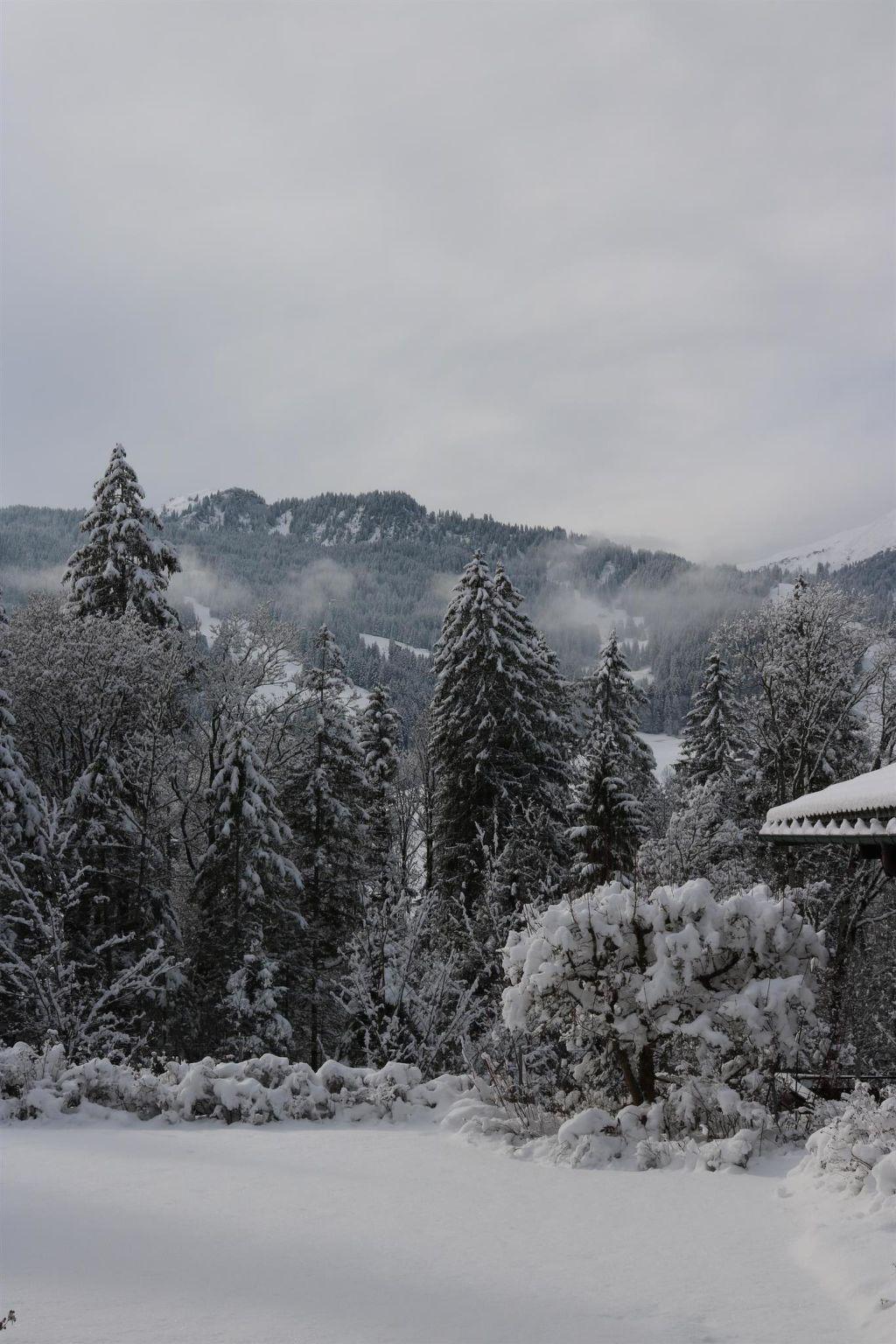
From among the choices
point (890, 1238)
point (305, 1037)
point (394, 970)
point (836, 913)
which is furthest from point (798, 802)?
point (305, 1037)

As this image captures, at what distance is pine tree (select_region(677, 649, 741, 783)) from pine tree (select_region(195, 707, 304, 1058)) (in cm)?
1535

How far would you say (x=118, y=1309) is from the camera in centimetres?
360

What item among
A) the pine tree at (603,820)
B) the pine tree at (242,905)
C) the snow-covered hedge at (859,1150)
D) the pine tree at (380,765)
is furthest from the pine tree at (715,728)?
the snow-covered hedge at (859,1150)

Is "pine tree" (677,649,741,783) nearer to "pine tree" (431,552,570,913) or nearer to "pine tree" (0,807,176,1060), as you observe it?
"pine tree" (431,552,570,913)

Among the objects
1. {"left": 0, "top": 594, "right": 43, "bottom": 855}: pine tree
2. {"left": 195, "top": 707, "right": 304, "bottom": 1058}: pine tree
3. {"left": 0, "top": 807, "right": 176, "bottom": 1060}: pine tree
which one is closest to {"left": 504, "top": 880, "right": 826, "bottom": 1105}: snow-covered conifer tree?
{"left": 0, "top": 807, "right": 176, "bottom": 1060}: pine tree

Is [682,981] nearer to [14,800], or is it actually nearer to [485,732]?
[14,800]

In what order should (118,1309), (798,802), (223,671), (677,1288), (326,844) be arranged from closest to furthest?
(118,1309)
(677,1288)
(798,802)
(223,671)
(326,844)

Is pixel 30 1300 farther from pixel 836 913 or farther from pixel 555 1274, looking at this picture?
pixel 836 913

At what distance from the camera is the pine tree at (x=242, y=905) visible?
18.5 m

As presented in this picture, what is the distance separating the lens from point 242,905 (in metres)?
19.5

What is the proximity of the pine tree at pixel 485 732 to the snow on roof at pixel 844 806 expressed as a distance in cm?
1705

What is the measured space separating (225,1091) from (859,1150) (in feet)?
14.7

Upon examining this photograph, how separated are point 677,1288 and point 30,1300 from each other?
2531 mm

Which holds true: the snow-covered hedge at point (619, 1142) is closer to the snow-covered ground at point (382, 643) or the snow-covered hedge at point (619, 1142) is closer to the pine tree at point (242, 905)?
the pine tree at point (242, 905)
